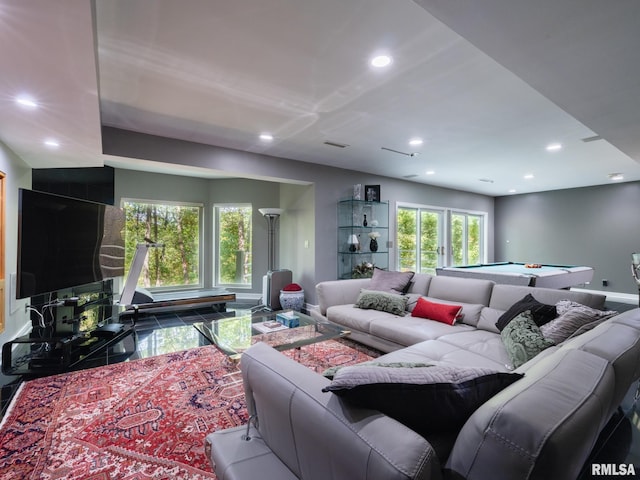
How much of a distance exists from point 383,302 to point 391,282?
396 mm

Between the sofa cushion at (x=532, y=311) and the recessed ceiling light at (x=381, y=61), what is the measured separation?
2.15 metres

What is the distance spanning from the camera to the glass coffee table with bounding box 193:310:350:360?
101 inches

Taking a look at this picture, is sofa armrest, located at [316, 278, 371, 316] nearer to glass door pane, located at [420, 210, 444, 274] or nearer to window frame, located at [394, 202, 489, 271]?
window frame, located at [394, 202, 489, 271]

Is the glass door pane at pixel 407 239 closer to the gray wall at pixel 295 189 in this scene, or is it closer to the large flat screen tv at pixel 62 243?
the gray wall at pixel 295 189

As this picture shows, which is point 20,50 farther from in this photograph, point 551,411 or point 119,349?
point 119,349

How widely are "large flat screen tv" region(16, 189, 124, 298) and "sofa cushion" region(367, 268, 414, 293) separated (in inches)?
132

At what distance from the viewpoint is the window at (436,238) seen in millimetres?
7172

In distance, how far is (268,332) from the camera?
2980 mm

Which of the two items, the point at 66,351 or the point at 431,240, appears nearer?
the point at 66,351

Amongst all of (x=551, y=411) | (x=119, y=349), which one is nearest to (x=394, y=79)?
(x=551, y=411)

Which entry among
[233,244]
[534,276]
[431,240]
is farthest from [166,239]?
[534,276]

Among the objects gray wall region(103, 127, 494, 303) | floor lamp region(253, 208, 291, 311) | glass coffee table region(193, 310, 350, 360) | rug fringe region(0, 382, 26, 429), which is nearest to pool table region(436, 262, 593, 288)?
gray wall region(103, 127, 494, 303)

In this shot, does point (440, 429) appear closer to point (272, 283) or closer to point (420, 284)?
point (420, 284)

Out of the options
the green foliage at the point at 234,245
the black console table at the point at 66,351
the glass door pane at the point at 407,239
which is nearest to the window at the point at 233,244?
the green foliage at the point at 234,245
